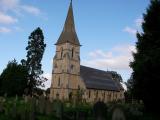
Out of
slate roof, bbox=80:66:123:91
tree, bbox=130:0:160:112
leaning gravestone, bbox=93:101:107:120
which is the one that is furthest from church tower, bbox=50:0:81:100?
leaning gravestone, bbox=93:101:107:120

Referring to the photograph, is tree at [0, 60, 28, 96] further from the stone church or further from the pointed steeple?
the pointed steeple

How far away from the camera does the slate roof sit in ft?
211

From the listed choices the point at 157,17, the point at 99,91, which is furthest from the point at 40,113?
the point at 99,91

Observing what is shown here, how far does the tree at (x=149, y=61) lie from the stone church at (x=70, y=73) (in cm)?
3671

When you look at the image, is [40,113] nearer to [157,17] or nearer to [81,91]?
[157,17]

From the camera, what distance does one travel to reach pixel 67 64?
197 feet

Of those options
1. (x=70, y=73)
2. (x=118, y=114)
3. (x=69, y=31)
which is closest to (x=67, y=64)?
(x=70, y=73)

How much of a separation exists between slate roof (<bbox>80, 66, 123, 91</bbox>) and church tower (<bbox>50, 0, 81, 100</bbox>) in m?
3.19

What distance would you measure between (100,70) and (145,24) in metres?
52.5

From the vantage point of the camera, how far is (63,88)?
5906cm

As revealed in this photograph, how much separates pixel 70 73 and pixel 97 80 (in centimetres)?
1004

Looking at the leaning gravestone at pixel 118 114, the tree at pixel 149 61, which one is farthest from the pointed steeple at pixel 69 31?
the leaning gravestone at pixel 118 114

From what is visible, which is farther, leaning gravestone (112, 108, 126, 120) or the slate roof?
the slate roof

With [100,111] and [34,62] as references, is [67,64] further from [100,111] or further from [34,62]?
[100,111]
